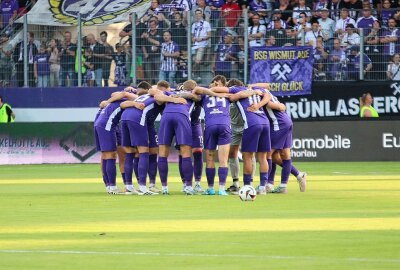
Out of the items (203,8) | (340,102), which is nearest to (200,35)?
(203,8)

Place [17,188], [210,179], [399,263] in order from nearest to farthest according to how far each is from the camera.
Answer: [399,263], [210,179], [17,188]

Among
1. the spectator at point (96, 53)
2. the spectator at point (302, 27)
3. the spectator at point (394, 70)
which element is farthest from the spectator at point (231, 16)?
the spectator at point (394, 70)

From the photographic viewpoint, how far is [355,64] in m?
38.3

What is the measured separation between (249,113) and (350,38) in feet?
46.1

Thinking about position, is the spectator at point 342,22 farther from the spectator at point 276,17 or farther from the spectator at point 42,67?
the spectator at point 42,67

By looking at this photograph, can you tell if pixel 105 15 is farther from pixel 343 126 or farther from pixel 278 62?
pixel 343 126

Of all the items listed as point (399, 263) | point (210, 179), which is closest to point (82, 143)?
point (210, 179)

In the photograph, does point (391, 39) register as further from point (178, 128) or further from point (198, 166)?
point (178, 128)

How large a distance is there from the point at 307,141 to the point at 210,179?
14.4m

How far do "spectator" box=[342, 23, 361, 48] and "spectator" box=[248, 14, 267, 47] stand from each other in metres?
2.32

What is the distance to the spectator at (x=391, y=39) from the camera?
1470 inches

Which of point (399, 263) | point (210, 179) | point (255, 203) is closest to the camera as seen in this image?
point (399, 263)

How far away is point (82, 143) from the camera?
39.6m

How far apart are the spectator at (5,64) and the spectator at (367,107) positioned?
1041 cm
